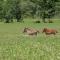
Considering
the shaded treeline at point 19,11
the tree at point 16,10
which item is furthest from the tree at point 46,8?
the tree at point 16,10

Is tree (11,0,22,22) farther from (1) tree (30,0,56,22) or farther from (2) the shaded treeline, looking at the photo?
(1) tree (30,0,56,22)

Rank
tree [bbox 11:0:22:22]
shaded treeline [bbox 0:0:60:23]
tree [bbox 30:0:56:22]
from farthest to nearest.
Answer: tree [bbox 11:0:22:22] → tree [bbox 30:0:56:22] → shaded treeline [bbox 0:0:60:23]

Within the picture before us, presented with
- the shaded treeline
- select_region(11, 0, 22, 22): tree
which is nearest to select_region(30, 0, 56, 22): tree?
the shaded treeline

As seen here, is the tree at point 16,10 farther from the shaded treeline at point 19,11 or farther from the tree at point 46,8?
the tree at point 46,8

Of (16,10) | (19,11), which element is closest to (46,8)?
(19,11)

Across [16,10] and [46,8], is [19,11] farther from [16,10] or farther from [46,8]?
[46,8]

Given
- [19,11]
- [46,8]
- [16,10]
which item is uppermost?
[46,8]

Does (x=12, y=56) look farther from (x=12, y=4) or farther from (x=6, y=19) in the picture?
(x=12, y=4)

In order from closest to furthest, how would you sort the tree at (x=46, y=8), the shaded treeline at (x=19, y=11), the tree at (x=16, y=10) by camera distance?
the shaded treeline at (x=19, y=11) → the tree at (x=46, y=8) → the tree at (x=16, y=10)

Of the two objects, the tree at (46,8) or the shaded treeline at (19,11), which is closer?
the shaded treeline at (19,11)

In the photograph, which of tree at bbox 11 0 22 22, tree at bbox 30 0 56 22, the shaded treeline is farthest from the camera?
tree at bbox 11 0 22 22

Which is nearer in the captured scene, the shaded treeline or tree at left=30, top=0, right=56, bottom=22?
the shaded treeline

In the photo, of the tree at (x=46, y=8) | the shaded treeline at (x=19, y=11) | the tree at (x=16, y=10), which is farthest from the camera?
the tree at (x=16, y=10)

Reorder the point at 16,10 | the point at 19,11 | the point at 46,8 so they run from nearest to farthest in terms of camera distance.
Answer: the point at 46,8
the point at 16,10
the point at 19,11
